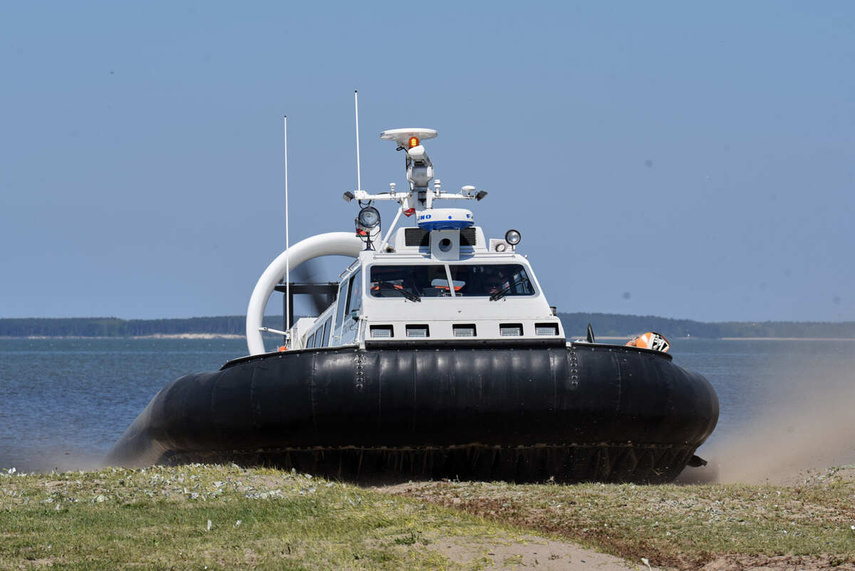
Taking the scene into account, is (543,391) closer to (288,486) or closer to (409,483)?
(409,483)

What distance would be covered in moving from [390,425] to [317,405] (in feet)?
1.90

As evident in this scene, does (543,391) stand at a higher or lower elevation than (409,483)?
higher

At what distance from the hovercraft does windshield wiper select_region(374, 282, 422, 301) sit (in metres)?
0.08

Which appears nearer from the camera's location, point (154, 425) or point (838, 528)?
point (838, 528)

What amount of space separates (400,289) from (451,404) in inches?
72.3

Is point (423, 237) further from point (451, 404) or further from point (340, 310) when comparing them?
point (451, 404)

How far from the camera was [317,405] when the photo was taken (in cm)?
905

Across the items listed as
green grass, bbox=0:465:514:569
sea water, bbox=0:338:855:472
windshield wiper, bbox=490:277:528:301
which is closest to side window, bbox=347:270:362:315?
windshield wiper, bbox=490:277:528:301

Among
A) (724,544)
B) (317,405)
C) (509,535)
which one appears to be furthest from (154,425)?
(724,544)

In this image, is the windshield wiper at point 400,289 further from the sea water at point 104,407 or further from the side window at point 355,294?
the sea water at point 104,407

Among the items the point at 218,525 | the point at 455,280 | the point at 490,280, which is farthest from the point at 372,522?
the point at 490,280

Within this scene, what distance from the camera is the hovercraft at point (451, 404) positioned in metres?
9.04

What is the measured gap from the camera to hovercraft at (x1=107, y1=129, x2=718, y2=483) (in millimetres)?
9039

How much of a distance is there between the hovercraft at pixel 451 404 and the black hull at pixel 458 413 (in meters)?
0.01
